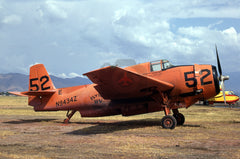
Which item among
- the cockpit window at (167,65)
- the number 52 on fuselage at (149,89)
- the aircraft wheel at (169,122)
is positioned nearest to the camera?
the number 52 on fuselage at (149,89)

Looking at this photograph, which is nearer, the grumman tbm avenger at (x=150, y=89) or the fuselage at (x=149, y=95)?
the grumman tbm avenger at (x=150, y=89)

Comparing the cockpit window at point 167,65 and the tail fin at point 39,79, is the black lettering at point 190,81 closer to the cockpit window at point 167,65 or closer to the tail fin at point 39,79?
the cockpit window at point 167,65

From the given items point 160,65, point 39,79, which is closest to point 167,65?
point 160,65

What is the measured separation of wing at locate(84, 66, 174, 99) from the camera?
10.5 m

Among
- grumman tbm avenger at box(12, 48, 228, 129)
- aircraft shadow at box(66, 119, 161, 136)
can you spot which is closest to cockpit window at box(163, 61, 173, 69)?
grumman tbm avenger at box(12, 48, 228, 129)

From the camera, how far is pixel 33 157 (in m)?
6.58

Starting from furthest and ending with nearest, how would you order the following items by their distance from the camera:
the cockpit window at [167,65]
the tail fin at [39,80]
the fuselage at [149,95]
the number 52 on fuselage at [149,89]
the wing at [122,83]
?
the tail fin at [39,80]
the cockpit window at [167,65]
the fuselage at [149,95]
the number 52 on fuselage at [149,89]
the wing at [122,83]

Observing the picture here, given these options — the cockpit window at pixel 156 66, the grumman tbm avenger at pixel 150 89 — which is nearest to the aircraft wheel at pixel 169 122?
the grumman tbm avenger at pixel 150 89

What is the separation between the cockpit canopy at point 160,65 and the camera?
1295 centimetres

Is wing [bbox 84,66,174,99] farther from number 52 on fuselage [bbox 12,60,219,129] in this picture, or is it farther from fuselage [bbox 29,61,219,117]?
fuselage [bbox 29,61,219,117]

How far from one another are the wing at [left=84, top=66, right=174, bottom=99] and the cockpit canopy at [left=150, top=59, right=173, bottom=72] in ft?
3.90

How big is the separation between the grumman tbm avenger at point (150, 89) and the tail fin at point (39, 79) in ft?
10.4

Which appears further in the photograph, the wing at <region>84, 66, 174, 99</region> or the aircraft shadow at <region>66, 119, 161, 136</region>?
the aircraft shadow at <region>66, 119, 161, 136</region>

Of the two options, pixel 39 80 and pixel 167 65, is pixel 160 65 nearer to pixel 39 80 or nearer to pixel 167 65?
pixel 167 65
